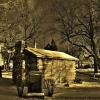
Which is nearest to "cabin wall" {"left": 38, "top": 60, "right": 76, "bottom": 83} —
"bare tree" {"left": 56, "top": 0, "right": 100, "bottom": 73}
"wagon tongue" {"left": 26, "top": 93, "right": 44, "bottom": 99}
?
"wagon tongue" {"left": 26, "top": 93, "right": 44, "bottom": 99}

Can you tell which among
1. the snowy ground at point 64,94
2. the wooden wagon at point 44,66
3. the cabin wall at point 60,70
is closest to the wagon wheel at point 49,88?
the wooden wagon at point 44,66

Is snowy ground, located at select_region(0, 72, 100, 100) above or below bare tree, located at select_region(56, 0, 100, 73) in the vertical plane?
below

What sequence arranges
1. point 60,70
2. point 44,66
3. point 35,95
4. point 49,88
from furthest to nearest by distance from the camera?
1. point 60,70
2. point 44,66
3. point 49,88
4. point 35,95

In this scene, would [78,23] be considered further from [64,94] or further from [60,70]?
[64,94]

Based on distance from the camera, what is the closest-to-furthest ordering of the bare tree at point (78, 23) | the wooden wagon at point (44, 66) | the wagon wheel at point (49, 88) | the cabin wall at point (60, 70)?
the wagon wheel at point (49, 88)
the wooden wagon at point (44, 66)
the cabin wall at point (60, 70)
the bare tree at point (78, 23)

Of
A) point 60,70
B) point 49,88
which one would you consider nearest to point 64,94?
point 49,88

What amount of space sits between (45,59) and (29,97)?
40.4ft

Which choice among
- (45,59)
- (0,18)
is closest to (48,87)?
(45,59)

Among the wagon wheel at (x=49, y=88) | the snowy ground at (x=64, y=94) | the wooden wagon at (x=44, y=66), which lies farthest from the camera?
the wooden wagon at (x=44, y=66)

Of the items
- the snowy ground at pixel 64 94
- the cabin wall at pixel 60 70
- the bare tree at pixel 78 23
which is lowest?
the snowy ground at pixel 64 94

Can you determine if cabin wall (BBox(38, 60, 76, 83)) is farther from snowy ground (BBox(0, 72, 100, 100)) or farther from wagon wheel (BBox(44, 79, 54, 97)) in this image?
wagon wheel (BBox(44, 79, 54, 97))

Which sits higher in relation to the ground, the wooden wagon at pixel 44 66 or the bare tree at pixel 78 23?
the bare tree at pixel 78 23

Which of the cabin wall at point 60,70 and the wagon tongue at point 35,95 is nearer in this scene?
the wagon tongue at point 35,95

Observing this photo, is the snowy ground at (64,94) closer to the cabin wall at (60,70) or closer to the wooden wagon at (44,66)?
the wooden wagon at (44,66)
